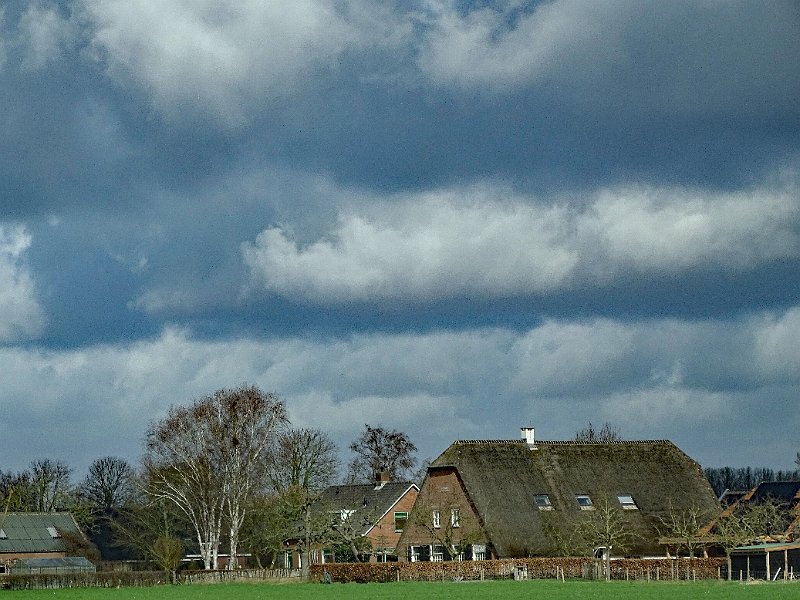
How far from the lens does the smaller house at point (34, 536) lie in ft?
274

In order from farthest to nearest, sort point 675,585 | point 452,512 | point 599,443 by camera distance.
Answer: point 599,443 < point 452,512 < point 675,585

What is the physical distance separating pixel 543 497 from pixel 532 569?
9474mm

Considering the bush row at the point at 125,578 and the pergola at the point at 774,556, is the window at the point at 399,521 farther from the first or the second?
the pergola at the point at 774,556

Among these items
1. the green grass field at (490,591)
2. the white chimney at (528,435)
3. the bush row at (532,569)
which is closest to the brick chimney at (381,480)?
the white chimney at (528,435)

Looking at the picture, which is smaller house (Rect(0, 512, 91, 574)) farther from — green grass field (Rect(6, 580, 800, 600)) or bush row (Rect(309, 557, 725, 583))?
bush row (Rect(309, 557, 725, 583))

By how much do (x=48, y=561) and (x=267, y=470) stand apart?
1789 centimetres

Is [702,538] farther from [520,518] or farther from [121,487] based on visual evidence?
[121,487]

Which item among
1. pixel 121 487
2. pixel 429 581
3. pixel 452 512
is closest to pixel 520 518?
pixel 452 512

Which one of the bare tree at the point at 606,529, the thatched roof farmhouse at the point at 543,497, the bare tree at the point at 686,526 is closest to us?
the bare tree at the point at 606,529

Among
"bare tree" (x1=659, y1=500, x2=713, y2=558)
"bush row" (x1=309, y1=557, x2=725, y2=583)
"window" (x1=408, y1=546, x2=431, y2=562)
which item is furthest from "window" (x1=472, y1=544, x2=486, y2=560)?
"bare tree" (x1=659, y1=500, x2=713, y2=558)

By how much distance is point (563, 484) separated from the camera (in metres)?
69.1

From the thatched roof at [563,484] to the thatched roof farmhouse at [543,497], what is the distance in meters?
0.05

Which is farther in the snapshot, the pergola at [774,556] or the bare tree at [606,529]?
the bare tree at [606,529]

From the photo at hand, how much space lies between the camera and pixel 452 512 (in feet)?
220
